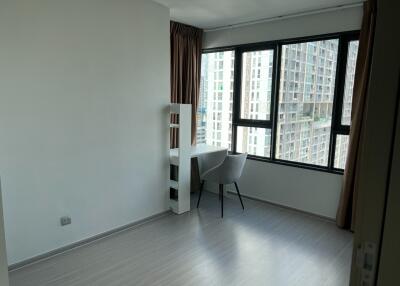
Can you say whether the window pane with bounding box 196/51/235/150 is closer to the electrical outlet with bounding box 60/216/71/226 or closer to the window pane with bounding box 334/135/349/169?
the window pane with bounding box 334/135/349/169

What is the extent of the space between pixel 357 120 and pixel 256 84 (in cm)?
156

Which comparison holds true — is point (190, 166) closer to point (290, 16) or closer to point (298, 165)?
point (298, 165)

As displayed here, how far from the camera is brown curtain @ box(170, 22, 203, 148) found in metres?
4.16

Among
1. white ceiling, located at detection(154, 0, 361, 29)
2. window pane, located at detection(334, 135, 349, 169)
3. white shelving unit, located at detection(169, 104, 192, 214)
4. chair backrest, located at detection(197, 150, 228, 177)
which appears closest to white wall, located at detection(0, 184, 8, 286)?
white shelving unit, located at detection(169, 104, 192, 214)

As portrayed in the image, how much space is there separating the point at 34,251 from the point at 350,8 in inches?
165

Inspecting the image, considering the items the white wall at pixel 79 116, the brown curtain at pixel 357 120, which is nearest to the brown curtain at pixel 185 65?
the white wall at pixel 79 116

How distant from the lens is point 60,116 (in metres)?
2.69

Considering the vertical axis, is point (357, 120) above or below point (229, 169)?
above

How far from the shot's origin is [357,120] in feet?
10.5

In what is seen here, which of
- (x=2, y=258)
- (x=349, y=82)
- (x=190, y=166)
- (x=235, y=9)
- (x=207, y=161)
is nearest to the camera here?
(x=2, y=258)

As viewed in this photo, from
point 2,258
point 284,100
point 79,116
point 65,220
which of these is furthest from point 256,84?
point 2,258

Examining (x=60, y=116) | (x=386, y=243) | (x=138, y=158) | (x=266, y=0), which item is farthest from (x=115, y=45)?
(x=386, y=243)

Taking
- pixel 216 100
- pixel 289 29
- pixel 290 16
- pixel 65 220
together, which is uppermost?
pixel 290 16

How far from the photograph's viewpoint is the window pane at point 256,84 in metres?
4.15
